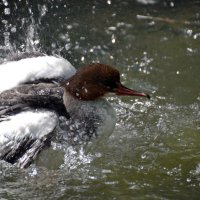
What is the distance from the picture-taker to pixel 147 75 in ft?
25.5

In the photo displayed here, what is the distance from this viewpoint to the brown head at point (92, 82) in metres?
6.15

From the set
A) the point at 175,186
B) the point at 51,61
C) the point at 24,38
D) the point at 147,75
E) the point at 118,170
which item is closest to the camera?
the point at 175,186

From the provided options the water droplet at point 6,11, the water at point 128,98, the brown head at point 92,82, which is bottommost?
the water at point 128,98

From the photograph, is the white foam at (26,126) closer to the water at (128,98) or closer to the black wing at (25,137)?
the black wing at (25,137)

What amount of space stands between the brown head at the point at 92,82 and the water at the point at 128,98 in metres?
0.51

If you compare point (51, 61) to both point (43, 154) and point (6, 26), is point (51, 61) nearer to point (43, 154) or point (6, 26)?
point (43, 154)

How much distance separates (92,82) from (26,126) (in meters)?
0.80

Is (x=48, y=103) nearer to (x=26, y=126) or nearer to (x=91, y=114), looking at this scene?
(x=26, y=126)

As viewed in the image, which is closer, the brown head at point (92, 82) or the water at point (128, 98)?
the water at point (128, 98)

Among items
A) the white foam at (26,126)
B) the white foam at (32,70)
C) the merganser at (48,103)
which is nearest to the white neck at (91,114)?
the merganser at (48,103)

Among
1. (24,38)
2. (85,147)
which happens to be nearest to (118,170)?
(85,147)

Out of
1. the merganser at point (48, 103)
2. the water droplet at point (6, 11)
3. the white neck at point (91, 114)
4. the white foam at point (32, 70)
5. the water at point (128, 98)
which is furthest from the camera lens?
the water droplet at point (6, 11)

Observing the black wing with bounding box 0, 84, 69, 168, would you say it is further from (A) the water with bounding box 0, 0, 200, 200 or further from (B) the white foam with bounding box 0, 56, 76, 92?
(B) the white foam with bounding box 0, 56, 76, 92

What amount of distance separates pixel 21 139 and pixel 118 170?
34.6 inches
